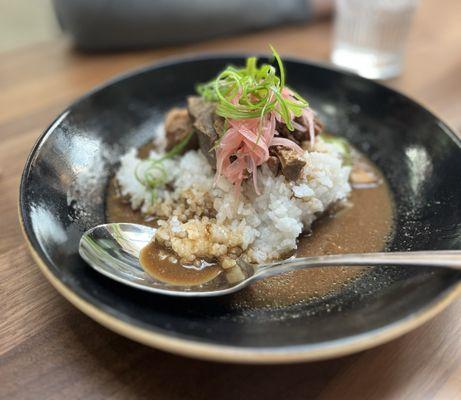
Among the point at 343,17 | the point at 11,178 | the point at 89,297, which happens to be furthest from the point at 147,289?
the point at 343,17

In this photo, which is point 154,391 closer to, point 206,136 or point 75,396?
point 75,396

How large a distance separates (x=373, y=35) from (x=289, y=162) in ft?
5.48

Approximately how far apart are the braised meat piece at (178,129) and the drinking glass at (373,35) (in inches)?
58.2

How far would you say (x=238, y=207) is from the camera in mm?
1979

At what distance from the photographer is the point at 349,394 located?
142 centimetres

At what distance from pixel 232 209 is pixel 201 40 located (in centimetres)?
202

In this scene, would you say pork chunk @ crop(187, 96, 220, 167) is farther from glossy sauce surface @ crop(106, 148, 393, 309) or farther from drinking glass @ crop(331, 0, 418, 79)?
drinking glass @ crop(331, 0, 418, 79)

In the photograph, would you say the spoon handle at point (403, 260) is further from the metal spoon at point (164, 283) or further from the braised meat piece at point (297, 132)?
the braised meat piece at point (297, 132)

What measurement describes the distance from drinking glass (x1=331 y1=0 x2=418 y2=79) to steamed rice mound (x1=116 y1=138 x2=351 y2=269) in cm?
129

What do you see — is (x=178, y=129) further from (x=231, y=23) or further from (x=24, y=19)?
(x=24, y=19)

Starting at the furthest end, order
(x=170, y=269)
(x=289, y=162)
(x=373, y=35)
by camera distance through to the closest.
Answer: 1. (x=373, y=35)
2. (x=289, y=162)
3. (x=170, y=269)

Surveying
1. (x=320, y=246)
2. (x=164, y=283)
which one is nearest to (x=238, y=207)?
(x=320, y=246)

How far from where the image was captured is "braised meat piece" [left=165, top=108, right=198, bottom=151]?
7.56 ft

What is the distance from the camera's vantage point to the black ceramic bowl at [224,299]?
4.33ft
